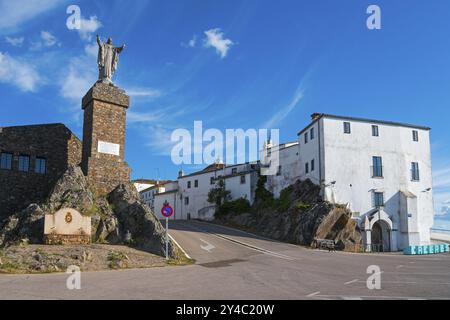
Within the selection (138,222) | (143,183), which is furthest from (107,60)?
(143,183)

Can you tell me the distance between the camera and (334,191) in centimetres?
3828

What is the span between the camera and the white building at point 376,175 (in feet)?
127

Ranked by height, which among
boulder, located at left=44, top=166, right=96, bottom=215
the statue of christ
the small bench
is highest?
the statue of christ

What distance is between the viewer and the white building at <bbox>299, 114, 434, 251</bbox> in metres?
38.7

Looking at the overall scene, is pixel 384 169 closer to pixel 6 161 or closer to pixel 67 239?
pixel 67 239

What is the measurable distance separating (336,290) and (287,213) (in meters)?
26.5

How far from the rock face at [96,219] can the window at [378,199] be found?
2476 cm

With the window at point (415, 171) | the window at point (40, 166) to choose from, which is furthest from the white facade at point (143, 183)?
the window at point (40, 166)

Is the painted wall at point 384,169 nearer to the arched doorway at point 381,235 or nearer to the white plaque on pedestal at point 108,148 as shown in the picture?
the arched doorway at point 381,235

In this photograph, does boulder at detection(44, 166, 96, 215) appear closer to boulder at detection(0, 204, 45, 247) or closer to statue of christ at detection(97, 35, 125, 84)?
boulder at detection(0, 204, 45, 247)

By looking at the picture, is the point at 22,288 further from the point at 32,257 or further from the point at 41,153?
the point at 41,153

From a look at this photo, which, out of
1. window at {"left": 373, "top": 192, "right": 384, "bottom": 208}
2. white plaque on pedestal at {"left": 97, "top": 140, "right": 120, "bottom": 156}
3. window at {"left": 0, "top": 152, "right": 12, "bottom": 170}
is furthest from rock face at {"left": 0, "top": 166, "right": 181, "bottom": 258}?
window at {"left": 373, "top": 192, "right": 384, "bottom": 208}

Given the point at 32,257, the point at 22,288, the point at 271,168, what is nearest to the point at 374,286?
the point at 22,288

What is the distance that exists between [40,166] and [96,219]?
860 cm
